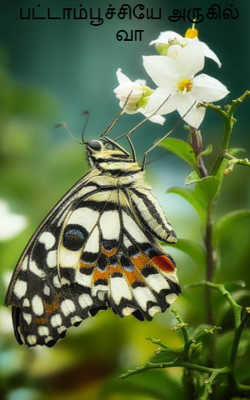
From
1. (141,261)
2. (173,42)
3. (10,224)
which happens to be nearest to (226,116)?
(173,42)

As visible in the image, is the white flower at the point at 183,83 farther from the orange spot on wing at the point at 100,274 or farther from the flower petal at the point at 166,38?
the orange spot on wing at the point at 100,274

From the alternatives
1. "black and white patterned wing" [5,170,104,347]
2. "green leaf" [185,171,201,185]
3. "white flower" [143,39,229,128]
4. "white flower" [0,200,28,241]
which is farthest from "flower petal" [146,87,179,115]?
"white flower" [0,200,28,241]

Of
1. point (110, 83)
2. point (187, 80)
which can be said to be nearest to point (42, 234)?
point (187, 80)

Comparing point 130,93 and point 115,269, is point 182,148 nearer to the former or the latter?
point 130,93

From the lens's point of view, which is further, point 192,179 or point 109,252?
point 109,252

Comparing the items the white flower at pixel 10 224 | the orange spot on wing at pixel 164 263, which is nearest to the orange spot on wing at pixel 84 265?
the orange spot on wing at pixel 164 263

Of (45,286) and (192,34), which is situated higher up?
(192,34)

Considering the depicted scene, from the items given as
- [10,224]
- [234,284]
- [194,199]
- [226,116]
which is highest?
[226,116]
